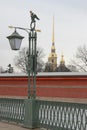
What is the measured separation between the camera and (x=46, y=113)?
9906mm

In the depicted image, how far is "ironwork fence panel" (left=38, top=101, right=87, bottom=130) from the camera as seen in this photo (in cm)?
861

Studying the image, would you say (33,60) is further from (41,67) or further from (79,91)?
(41,67)

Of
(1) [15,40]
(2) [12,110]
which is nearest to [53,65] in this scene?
(2) [12,110]

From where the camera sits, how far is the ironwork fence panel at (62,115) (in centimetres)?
861

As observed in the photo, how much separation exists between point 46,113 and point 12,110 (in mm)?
1822

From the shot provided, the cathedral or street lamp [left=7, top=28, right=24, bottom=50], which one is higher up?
street lamp [left=7, top=28, right=24, bottom=50]

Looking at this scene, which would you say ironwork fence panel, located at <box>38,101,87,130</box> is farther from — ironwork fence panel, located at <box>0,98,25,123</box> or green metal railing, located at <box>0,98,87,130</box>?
ironwork fence panel, located at <box>0,98,25,123</box>

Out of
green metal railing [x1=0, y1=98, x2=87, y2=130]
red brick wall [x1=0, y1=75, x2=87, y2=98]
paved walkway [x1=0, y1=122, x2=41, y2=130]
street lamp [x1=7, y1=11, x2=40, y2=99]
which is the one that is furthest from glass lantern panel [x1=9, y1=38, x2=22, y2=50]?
red brick wall [x1=0, y1=75, x2=87, y2=98]

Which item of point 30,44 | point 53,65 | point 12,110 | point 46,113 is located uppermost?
point 30,44

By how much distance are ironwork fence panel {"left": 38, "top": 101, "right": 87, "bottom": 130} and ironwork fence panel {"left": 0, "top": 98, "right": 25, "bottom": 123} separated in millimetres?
959

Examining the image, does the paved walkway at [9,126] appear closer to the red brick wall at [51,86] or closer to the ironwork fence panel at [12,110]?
the ironwork fence panel at [12,110]

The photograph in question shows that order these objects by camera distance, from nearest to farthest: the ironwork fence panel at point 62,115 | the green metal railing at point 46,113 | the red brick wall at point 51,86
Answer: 1. the ironwork fence panel at point 62,115
2. the green metal railing at point 46,113
3. the red brick wall at point 51,86

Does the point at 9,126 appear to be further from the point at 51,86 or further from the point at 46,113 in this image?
the point at 51,86

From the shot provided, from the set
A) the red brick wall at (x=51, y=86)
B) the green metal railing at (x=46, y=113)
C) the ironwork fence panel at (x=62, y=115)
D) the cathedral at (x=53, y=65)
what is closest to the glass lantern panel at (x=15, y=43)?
the green metal railing at (x=46, y=113)
